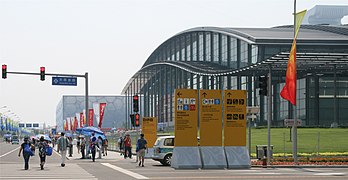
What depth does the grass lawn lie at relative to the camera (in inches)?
1774

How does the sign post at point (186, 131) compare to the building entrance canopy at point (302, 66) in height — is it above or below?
below

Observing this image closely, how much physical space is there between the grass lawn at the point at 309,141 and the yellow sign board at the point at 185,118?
34.4 ft

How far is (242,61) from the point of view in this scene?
8912 cm

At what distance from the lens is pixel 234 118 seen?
3312 centimetres

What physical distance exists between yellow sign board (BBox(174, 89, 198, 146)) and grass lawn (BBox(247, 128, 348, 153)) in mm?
10479

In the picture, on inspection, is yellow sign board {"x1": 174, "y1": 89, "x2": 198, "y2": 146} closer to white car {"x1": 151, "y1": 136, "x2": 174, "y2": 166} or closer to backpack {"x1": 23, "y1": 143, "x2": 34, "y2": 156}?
white car {"x1": 151, "y1": 136, "x2": 174, "y2": 166}

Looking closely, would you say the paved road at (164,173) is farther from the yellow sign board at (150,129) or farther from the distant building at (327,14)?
the distant building at (327,14)

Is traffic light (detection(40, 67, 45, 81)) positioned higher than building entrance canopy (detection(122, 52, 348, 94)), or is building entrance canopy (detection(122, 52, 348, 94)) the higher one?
building entrance canopy (detection(122, 52, 348, 94))

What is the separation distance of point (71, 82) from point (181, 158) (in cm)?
1919

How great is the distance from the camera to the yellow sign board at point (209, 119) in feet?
107

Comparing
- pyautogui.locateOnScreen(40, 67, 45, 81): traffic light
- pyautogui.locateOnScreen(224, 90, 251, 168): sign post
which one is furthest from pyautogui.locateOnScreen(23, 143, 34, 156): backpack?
pyautogui.locateOnScreen(40, 67, 45, 81): traffic light

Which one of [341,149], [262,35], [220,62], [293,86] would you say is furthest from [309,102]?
[293,86]

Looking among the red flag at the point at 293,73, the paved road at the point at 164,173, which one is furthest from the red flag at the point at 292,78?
the paved road at the point at 164,173

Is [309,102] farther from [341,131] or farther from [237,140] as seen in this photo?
[237,140]
